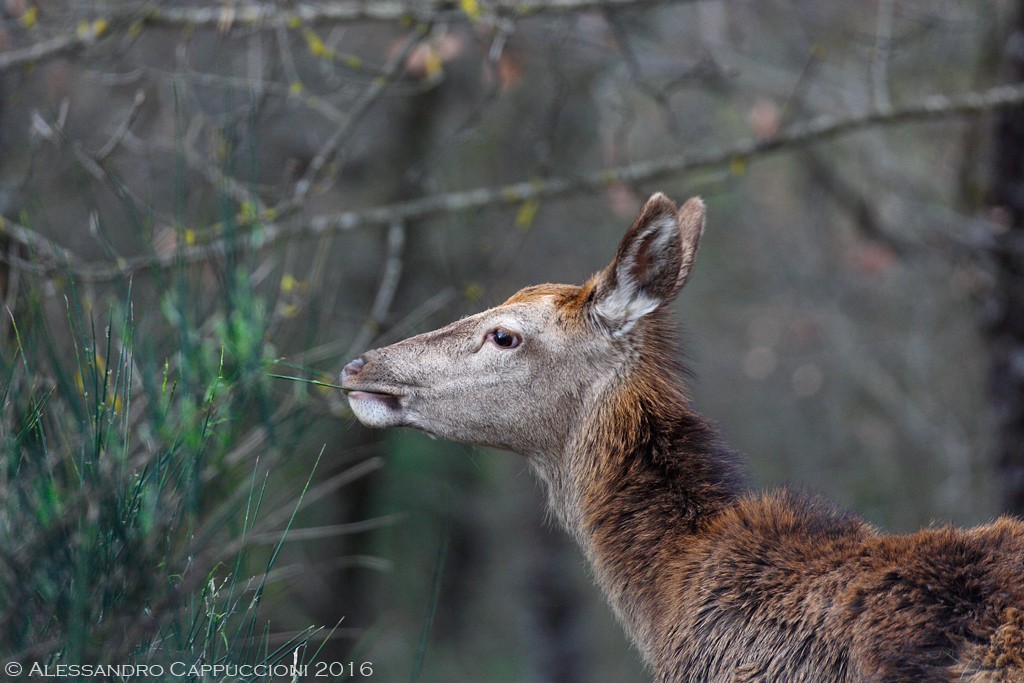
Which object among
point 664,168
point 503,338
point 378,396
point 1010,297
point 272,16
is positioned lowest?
point 378,396

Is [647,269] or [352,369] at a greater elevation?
[647,269]

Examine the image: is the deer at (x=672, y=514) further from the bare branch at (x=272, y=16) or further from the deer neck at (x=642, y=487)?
the bare branch at (x=272, y=16)

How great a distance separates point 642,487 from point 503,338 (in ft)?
3.02

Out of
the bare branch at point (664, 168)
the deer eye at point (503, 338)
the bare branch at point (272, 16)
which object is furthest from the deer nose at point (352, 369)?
the bare branch at point (272, 16)

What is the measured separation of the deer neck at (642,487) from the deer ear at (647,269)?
0.93ft

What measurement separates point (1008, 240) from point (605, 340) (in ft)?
17.4

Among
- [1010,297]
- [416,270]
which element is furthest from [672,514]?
[416,270]

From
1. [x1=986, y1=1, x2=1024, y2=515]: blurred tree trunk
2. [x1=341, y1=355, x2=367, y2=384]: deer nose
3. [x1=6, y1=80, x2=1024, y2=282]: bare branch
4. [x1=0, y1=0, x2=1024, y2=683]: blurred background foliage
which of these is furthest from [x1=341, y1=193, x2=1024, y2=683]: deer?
[x1=986, y1=1, x2=1024, y2=515]: blurred tree trunk

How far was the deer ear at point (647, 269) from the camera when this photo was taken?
4.52 meters

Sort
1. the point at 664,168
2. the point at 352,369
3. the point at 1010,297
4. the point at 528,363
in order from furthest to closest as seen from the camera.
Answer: the point at 1010,297 < the point at 664,168 < the point at 528,363 < the point at 352,369

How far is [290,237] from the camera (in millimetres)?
6664

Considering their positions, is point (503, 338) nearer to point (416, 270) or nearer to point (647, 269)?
point (647, 269)

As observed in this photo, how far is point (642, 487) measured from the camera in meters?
4.44

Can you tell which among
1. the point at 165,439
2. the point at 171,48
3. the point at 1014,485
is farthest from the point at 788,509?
the point at 171,48
